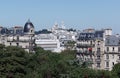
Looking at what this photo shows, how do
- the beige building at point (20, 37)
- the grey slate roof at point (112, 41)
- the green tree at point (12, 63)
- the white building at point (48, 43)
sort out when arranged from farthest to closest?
the white building at point (48, 43)
the beige building at point (20, 37)
the grey slate roof at point (112, 41)
the green tree at point (12, 63)

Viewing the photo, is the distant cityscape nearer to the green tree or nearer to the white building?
the green tree

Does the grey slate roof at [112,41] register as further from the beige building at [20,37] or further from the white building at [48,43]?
the white building at [48,43]

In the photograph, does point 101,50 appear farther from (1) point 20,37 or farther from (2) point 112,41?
(1) point 20,37

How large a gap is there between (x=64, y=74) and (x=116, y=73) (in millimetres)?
7277

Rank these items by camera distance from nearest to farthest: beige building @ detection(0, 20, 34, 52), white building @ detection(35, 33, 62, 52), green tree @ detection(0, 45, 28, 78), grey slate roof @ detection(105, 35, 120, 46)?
green tree @ detection(0, 45, 28, 78) < grey slate roof @ detection(105, 35, 120, 46) < beige building @ detection(0, 20, 34, 52) < white building @ detection(35, 33, 62, 52)

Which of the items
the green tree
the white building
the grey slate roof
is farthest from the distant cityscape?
the white building

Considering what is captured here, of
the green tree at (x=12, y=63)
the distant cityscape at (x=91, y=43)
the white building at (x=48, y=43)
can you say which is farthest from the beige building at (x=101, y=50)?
the white building at (x=48, y=43)

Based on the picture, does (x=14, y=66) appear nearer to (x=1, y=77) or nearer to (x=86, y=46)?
(x=1, y=77)

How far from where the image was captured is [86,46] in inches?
3457

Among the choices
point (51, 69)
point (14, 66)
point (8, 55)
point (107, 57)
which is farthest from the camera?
point (107, 57)

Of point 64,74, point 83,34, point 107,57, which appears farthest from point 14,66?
point 83,34

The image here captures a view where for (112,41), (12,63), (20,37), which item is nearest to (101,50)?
(112,41)

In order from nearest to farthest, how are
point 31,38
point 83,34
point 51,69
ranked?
point 51,69 → point 83,34 → point 31,38

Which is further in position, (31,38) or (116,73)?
(31,38)
